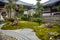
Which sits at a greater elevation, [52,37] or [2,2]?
[2,2]

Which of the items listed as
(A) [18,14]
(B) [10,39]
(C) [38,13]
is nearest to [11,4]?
(A) [18,14]

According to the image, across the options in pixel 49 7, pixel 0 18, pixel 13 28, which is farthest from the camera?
pixel 49 7

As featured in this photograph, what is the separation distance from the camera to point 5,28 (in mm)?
16875

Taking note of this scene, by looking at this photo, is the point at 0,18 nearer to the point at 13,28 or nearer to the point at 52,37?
the point at 13,28

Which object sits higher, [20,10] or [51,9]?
[20,10]

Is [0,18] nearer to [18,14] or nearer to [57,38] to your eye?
[18,14]

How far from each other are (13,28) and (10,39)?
18.5 feet

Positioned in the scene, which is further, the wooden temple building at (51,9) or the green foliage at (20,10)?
the wooden temple building at (51,9)

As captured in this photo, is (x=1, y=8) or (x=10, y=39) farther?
(x=1, y=8)

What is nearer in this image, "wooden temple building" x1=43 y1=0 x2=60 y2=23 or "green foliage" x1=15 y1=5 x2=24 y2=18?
"green foliage" x1=15 y1=5 x2=24 y2=18

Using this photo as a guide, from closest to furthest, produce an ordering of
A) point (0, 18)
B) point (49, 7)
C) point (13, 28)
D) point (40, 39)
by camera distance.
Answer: point (40, 39) < point (13, 28) < point (0, 18) < point (49, 7)

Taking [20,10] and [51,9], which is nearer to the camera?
[20,10]

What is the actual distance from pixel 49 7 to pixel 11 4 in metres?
7.53

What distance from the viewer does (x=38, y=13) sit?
22.6 meters
